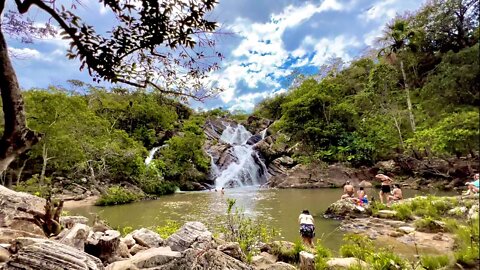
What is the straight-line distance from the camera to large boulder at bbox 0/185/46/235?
618cm

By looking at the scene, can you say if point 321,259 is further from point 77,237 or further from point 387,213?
point 387,213

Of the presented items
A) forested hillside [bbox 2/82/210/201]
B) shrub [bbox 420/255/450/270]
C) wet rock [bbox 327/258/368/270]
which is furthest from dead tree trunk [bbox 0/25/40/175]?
forested hillside [bbox 2/82/210/201]

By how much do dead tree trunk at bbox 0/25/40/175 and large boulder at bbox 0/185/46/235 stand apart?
4065 mm

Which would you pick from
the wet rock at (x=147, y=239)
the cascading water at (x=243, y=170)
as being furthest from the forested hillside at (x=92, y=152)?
the wet rock at (x=147, y=239)

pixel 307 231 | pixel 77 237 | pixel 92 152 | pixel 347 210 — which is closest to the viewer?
pixel 77 237

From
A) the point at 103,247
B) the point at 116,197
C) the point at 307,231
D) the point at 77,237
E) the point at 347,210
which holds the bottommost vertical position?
the point at 307,231

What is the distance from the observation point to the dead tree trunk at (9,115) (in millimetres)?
2725

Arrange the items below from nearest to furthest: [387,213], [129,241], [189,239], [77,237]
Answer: [189,239] < [77,237] < [129,241] < [387,213]

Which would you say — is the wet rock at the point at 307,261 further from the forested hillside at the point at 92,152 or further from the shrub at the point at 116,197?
the shrub at the point at 116,197

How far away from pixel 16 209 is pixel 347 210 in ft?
30.1

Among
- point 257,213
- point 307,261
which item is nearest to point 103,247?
point 307,261

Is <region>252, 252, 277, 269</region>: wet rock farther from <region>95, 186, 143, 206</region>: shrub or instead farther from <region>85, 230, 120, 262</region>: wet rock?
<region>95, 186, 143, 206</region>: shrub

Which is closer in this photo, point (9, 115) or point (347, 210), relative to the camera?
point (9, 115)

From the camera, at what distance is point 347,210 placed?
10883 mm
